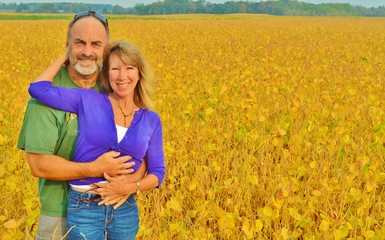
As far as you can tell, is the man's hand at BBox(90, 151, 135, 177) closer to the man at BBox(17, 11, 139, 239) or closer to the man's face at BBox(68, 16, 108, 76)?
the man at BBox(17, 11, 139, 239)

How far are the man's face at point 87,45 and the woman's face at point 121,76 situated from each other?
71 mm

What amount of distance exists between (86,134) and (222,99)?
163 inches

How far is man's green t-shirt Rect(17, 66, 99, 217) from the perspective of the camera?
193 cm

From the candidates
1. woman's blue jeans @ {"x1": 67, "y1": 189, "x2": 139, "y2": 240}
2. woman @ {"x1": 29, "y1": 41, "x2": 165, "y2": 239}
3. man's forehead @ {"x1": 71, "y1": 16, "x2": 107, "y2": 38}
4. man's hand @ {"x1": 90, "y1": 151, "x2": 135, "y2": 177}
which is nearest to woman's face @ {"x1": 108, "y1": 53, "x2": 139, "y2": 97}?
woman @ {"x1": 29, "y1": 41, "x2": 165, "y2": 239}

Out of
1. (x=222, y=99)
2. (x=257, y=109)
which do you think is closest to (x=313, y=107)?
(x=257, y=109)

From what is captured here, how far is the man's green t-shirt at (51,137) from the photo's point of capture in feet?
6.32

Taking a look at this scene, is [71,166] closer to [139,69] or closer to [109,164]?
[109,164]

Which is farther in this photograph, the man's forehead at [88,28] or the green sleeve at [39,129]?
the man's forehead at [88,28]

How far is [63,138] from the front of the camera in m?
2.01

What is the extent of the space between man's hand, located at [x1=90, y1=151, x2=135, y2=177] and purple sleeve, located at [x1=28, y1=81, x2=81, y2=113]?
0.76 feet

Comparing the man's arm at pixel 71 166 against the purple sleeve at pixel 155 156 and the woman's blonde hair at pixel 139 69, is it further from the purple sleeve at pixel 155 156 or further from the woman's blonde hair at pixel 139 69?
the woman's blonde hair at pixel 139 69

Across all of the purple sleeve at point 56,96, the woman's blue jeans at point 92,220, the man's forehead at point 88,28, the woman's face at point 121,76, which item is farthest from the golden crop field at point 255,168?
the man's forehead at point 88,28

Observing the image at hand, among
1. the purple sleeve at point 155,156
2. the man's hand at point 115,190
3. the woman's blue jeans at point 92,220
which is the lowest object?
the woman's blue jeans at point 92,220

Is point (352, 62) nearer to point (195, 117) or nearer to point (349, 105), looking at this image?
point (349, 105)
